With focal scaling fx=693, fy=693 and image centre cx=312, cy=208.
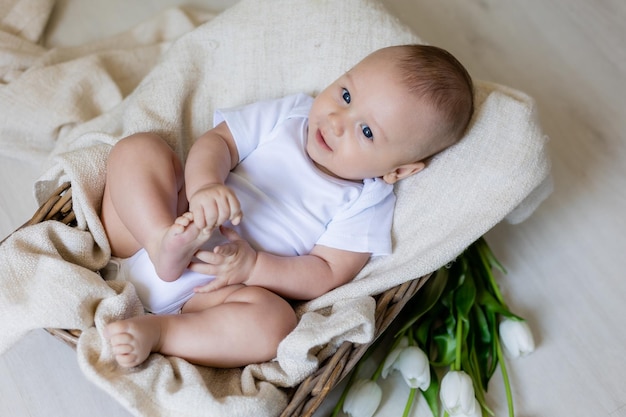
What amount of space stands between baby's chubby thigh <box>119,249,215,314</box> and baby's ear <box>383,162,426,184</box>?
0.34 m

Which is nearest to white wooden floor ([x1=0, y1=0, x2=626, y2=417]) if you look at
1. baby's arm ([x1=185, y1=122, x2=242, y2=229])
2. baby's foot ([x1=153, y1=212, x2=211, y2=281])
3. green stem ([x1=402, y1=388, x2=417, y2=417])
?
green stem ([x1=402, y1=388, x2=417, y2=417])

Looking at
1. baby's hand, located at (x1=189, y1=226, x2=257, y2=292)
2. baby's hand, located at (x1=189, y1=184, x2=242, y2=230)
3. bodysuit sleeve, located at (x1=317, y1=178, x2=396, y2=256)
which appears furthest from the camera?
bodysuit sleeve, located at (x1=317, y1=178, x2=396, y2=256)

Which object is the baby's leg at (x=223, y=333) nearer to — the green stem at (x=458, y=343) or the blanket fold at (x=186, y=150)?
the blanket fold at (x=186, y=150)

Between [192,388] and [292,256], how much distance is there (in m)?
0.30

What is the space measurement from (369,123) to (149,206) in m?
0.36

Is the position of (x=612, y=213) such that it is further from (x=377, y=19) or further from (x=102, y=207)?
(x=102, y=207)

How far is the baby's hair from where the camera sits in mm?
1065

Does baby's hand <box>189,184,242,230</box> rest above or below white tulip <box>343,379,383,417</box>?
above

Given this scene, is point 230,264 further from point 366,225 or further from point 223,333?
point 366,225

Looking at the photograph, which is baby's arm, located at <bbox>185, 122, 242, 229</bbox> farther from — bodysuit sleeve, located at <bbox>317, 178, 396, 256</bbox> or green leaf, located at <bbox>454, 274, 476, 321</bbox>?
green leaf, located at <bbox>454, 274, 476, 321</bbox>

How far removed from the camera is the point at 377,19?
1296mm

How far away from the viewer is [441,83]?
1.07m

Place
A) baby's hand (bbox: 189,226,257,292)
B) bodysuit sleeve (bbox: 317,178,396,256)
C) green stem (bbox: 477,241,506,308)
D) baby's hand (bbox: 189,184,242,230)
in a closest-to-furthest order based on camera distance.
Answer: baby's hand (bbox: 189,184,242,230)
baby's hand (bbox: 189,226,257,292)
bodysuit sleeve (bbox: 317,178,396,256)
green stem (bbox: 477,241,506,308)

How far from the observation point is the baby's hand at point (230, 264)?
3.45ft
